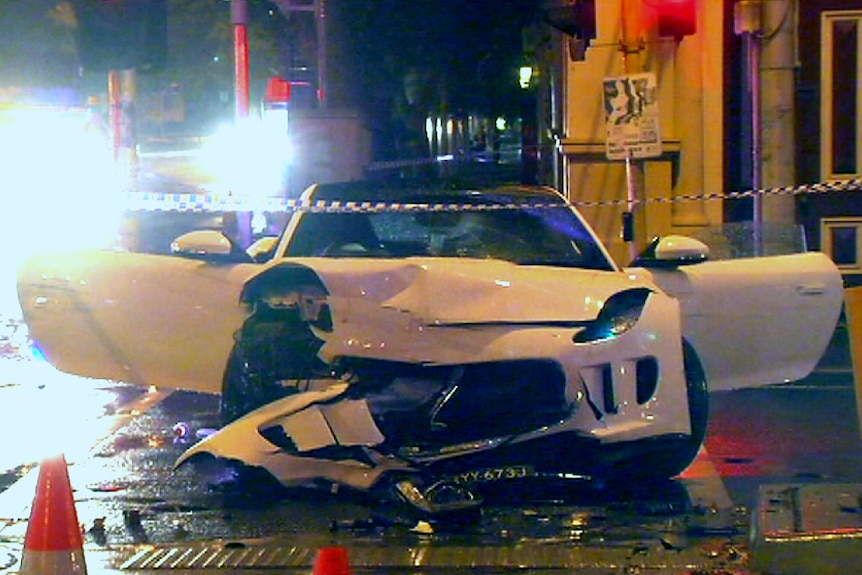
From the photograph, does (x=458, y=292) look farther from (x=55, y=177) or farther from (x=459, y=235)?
(x=55, y=177)

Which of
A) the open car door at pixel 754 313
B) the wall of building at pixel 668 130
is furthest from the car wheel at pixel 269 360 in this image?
the wall of building at pixel 668 130

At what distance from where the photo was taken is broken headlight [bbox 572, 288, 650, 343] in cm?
725

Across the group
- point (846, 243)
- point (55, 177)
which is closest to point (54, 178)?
point (55, 177)

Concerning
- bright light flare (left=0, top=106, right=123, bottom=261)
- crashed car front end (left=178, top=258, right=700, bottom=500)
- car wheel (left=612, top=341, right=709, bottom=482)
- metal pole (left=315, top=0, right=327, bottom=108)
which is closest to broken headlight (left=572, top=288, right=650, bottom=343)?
crashed car front end (left=178, top=258, right=700, bottom=500)

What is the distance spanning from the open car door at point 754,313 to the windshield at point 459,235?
0.45 meters

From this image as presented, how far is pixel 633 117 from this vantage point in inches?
531

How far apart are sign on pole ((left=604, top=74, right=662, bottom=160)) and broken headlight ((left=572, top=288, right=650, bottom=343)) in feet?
20.5

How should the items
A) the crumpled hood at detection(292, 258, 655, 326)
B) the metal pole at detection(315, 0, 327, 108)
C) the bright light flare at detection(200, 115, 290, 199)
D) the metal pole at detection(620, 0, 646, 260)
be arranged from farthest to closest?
the metal pole at detection(315, 0, 327, 108) < the bright light flare at detection(200, 115, 290, 199) < the metal pole at detection(620, 0, 646, 260) < the crumpled hood at detection(292, 258, 655, 326)

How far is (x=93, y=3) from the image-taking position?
828cm

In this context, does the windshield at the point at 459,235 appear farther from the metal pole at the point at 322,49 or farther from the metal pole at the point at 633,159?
the metal pole at the point at 322,49

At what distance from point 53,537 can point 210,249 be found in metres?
2.85

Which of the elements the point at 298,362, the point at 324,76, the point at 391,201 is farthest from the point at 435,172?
the point at 298,362

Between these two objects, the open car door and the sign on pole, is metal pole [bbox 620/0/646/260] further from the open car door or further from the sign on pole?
the open car door

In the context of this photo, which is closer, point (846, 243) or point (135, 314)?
point (135, 314)
